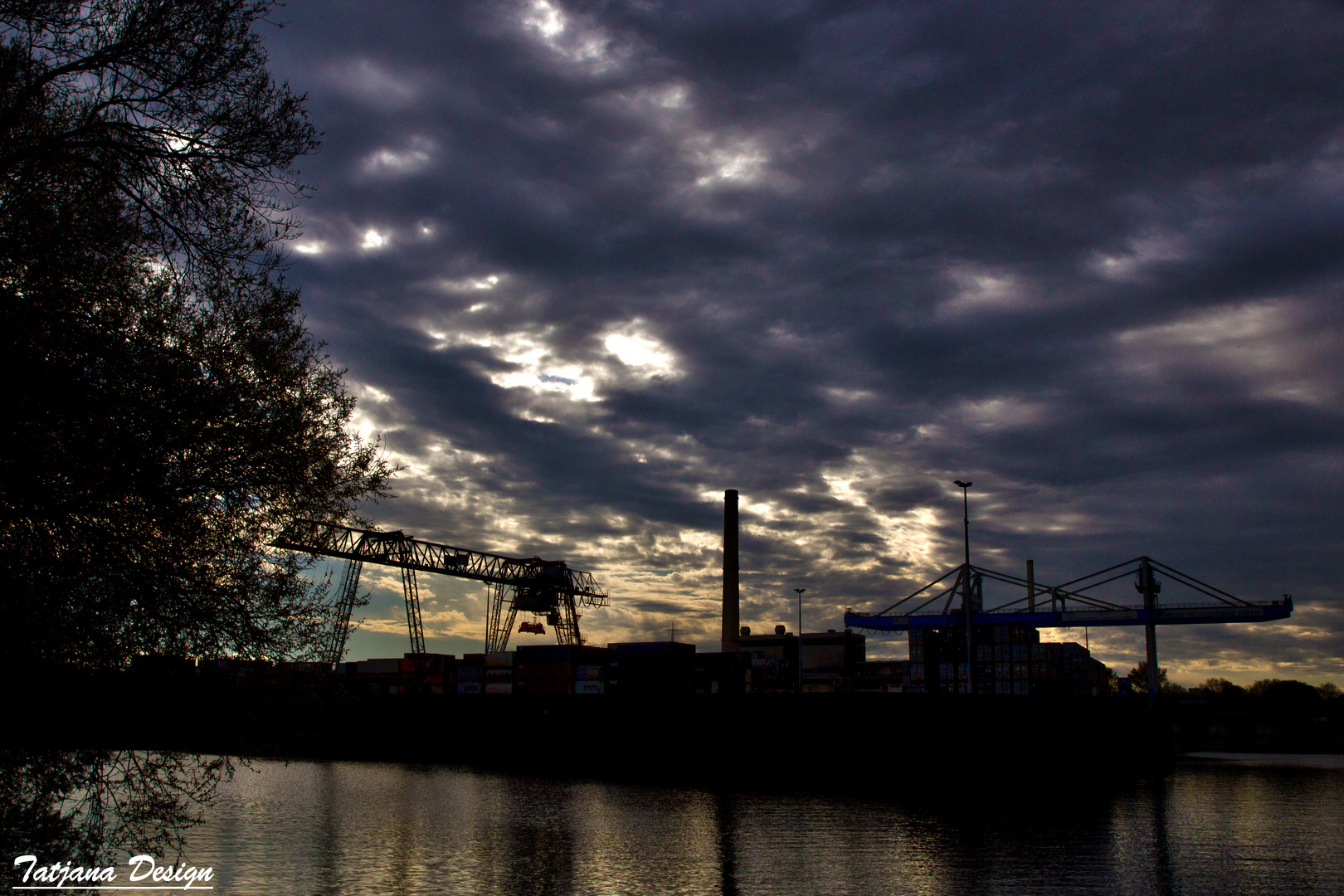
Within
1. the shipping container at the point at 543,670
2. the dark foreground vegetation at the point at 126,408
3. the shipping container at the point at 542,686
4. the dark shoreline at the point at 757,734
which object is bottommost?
the dark shoreline at the point at 757,734

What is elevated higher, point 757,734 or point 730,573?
point 730,573

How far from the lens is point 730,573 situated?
131m

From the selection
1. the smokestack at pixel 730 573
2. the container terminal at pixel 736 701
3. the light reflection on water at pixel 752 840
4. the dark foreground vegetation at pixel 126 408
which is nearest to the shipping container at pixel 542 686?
the container terminal at pixel 736 701

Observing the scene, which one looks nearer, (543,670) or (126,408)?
(126,408)

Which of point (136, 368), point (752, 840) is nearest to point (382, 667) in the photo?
point (752, 840)

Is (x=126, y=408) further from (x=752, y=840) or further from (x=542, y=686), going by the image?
(x=542, y=686)

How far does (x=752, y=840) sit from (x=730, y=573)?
324 feet

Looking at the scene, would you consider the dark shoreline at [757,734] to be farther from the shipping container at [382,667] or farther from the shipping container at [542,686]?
the shipping container at [382,667]

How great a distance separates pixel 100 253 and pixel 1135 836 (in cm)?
3956

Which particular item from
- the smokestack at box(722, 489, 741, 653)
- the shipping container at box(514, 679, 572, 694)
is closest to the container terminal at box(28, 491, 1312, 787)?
the shipping container at box(514, 679, 572, 694)

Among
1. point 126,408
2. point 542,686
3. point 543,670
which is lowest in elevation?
point 542,686

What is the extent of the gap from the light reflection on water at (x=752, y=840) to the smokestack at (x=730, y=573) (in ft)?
249

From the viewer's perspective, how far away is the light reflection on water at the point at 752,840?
83.0 ft

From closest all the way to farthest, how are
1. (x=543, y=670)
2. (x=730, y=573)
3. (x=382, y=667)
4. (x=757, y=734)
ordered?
(x=757, y=734), (x=543, y=670), (x=382, y=667), (x=730, y=573)
